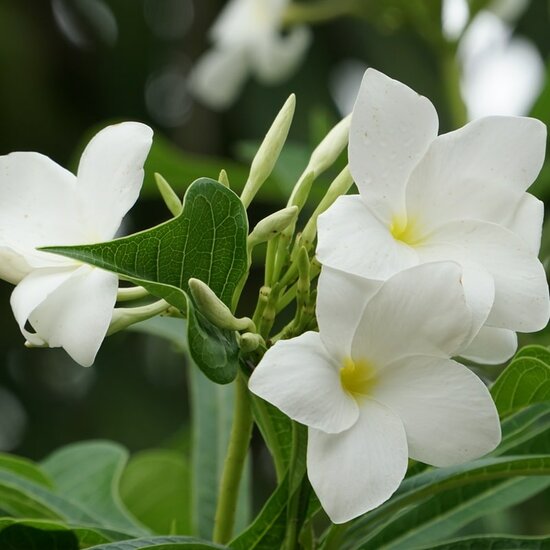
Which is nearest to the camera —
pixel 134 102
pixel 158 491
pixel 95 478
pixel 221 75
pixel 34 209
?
pixel 34 209

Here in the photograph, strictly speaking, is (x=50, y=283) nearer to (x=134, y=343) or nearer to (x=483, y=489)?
(x=483, y=489)

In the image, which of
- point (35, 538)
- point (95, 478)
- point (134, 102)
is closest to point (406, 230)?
point (35, 538)

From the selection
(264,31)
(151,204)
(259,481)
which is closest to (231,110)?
(151,204)

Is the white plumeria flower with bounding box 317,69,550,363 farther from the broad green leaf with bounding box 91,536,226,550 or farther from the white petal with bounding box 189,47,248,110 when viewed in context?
the white petal with bounding box 189,47,248,110

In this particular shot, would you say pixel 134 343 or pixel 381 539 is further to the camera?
pixel 134 343

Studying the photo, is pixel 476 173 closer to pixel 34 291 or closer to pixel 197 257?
pixel 197 257

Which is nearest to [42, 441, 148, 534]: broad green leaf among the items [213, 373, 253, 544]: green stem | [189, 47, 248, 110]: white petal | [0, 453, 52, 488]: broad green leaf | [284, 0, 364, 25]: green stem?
[0, 453, 52, 488]: broad green leaf
